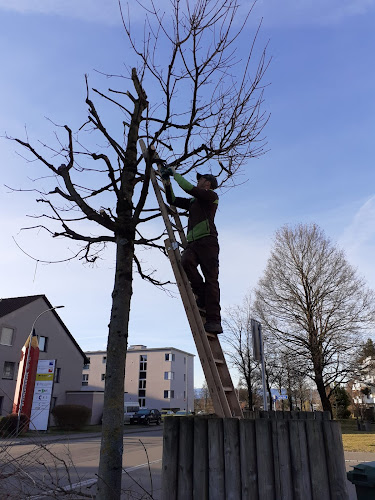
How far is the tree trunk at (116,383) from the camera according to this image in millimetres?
3924

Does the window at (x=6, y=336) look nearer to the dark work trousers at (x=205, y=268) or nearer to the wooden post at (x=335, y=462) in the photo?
the dark work trousers at (x=205, y=268)

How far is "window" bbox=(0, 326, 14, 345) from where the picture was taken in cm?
3088

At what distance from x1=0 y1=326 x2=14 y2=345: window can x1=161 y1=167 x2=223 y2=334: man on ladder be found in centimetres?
3060

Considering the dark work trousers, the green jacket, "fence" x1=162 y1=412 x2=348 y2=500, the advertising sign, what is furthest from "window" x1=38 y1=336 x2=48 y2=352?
"fence" x1=162 y1=412 x2=348 y2=500

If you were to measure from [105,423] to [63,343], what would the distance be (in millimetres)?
35542

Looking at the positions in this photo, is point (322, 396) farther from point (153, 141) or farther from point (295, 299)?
point (153, 141)

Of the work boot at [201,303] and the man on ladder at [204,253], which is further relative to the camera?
the work boot at [201,303]

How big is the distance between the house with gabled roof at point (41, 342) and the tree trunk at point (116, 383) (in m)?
27.9

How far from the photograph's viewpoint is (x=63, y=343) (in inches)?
1470

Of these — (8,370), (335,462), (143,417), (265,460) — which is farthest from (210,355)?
(143,417)

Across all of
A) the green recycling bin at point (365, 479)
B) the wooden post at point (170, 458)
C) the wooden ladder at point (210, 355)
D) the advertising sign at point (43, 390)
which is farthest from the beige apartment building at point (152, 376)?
the wooden post at point (170, 458)

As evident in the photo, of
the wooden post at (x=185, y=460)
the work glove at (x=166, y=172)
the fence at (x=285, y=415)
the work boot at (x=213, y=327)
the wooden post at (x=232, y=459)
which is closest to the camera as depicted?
the wooden post at (x=232, y=459)

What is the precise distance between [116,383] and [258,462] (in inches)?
77.3

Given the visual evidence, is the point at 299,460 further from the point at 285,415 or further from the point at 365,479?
the point at 285,415
